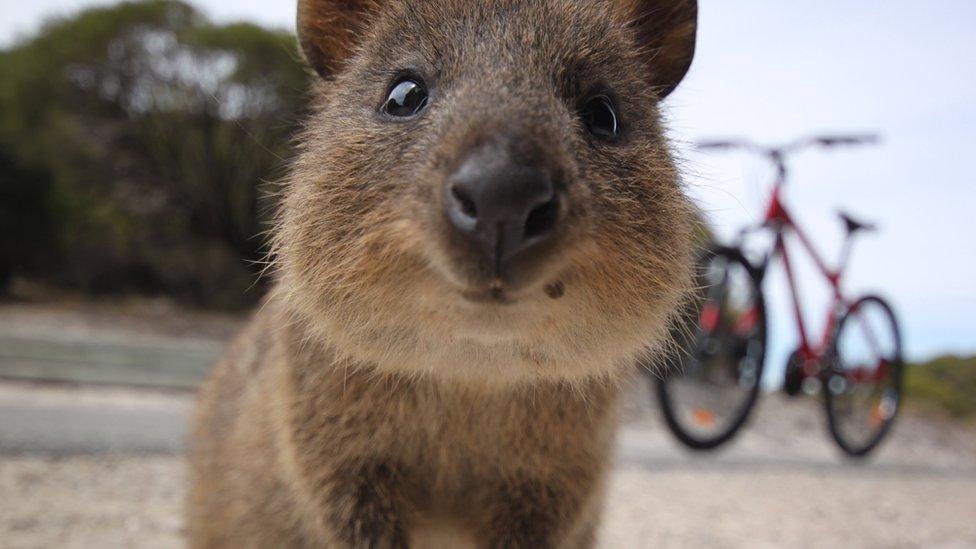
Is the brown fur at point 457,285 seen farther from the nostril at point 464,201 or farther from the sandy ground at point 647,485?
the sandy ground at point 647,485

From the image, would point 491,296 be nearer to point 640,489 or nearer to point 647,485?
point 640,489

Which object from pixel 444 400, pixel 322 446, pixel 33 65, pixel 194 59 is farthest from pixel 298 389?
pixel 33 65

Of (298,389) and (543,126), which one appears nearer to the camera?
(543,126)

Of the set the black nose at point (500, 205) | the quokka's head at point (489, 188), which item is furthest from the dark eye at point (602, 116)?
the black nose at point (500, 205)

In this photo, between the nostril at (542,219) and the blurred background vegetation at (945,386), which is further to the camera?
the blurred background vegetation at (945,386)

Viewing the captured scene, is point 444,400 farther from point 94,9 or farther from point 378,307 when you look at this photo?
point 94,9

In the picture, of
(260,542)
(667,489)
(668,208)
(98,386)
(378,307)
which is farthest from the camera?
(98,386)
